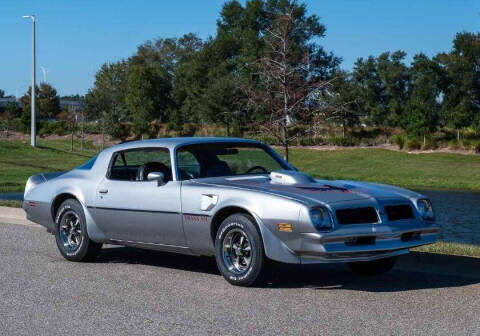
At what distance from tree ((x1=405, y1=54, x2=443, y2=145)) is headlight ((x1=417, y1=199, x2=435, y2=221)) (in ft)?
130

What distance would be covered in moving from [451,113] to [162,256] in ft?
133

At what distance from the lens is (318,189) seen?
787 cm

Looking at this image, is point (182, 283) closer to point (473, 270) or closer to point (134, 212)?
point (134, 212)

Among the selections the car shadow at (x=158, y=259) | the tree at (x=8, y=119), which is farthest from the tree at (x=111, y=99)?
the car shadow at (x=158, y=259)

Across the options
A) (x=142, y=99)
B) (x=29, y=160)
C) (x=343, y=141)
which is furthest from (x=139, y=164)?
(x=142, y=99)

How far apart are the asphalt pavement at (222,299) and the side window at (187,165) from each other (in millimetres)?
1039

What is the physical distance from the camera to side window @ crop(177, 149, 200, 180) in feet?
28.6

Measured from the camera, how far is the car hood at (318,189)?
757 centimetres

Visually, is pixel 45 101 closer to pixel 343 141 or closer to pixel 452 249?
pixel 343 141

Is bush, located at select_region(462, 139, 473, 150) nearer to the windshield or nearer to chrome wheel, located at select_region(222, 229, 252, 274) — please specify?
the windshield

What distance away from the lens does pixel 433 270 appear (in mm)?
8539

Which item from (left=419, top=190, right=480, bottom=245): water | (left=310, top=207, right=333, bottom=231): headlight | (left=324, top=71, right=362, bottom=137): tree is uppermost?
(left=324, top=71, right=362, bottom=137): tree

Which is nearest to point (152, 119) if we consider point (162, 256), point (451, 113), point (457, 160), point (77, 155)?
point (77, 155)

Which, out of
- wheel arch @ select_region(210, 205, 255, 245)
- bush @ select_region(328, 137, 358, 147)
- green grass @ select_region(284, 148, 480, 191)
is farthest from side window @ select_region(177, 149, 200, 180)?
bush @ select_region(328, 137, 358, 147)
